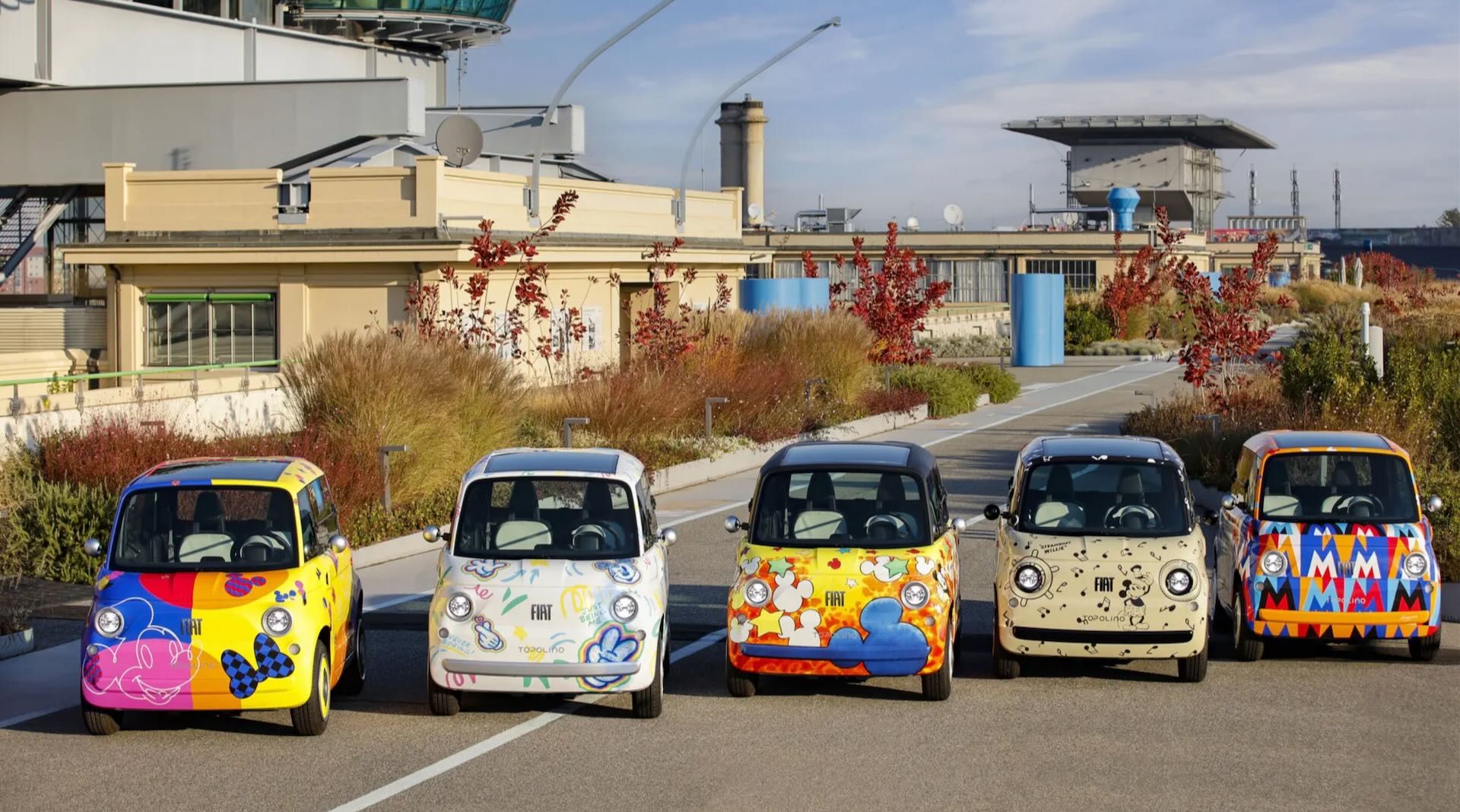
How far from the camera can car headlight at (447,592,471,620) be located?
10859 millimetres

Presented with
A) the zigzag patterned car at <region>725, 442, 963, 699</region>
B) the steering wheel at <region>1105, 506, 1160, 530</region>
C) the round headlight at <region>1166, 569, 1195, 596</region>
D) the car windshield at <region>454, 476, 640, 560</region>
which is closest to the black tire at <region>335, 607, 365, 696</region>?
the car windshield at <region>454, 476, 640, 560</region>

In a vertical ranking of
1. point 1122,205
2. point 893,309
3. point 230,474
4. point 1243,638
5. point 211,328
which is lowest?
point 1243,638

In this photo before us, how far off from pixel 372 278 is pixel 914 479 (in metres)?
21.2

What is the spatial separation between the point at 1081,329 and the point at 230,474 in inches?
2102

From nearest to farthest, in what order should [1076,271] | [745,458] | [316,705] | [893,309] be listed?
[316,705] → [745,458] → [893,309] → [1076,271]

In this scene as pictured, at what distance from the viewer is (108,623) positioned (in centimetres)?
1042

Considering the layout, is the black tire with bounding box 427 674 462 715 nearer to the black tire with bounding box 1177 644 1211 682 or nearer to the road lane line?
the road lane line

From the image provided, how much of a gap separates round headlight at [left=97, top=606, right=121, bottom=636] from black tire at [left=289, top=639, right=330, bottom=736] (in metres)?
1.15

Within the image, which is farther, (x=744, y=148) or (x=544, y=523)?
(x=744, y=148)

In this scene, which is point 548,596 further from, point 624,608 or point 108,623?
point 108,623

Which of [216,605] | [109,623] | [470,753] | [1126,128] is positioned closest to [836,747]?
[470,753]

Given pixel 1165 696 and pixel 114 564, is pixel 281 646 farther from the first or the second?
pixel 1165 696

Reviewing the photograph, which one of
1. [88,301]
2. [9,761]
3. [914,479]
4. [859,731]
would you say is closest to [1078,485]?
[914,479]

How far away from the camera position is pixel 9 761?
10133 millimetres
